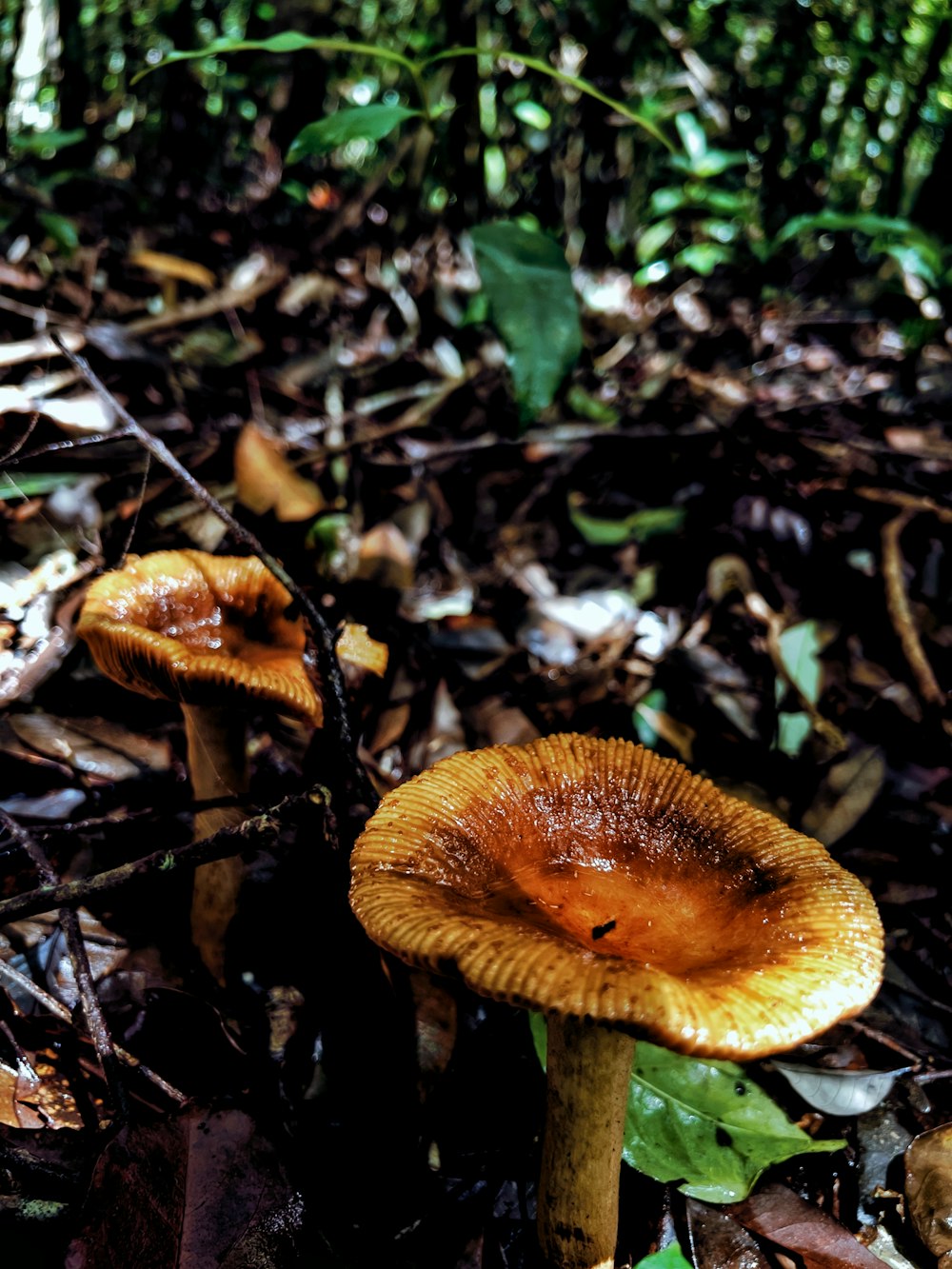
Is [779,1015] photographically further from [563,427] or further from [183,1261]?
[563,427]

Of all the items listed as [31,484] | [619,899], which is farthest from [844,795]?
[31,484]

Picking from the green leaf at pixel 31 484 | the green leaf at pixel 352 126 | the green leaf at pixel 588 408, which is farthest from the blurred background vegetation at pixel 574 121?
the green leaf at pixel 31 484

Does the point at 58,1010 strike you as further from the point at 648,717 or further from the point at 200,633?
the point at 648,717

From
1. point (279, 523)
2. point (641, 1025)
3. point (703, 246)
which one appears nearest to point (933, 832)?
point (641, 1025)

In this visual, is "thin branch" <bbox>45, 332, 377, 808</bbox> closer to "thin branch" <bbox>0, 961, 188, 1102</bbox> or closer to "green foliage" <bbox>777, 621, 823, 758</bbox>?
"thin branch" <bbox>0, 961, 188, 1102</bbox>

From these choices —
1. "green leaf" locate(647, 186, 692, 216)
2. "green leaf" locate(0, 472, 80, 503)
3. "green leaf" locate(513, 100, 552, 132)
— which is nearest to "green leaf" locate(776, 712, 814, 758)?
"green leaf" locate(0, 472, 80, 503)
